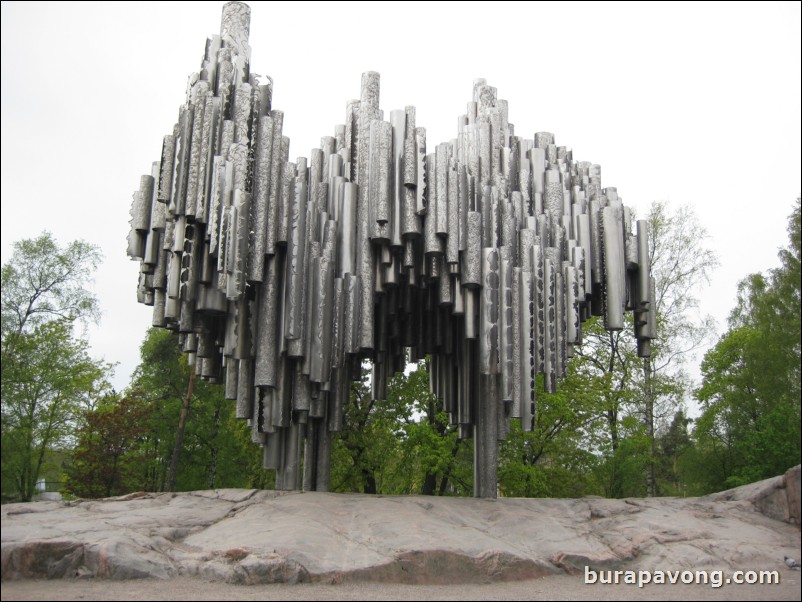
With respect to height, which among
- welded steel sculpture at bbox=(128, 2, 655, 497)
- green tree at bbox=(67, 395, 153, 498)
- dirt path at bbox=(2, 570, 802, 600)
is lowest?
dirt path at bbox=(2, 570, 802, 600)

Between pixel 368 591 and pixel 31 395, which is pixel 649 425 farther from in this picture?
pixel 31 395

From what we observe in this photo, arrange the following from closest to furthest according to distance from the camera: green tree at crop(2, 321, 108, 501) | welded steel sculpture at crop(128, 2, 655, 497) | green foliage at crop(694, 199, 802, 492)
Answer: green tree at crop(2, 321, 108, 501)
green foliage at crop(694, 199, 802, 492)
welded steel sculpture at crop(128, 2, 655, 497)

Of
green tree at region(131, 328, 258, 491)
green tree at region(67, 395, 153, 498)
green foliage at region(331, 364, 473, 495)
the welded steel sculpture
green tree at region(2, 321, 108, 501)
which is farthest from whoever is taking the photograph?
green tree at region(131, 328, 258, 491)

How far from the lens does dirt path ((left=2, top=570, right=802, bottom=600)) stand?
7.36 meters

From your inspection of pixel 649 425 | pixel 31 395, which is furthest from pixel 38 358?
pixel 649 425

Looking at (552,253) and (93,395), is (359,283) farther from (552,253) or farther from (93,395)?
(93,395)

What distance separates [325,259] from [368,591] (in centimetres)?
558

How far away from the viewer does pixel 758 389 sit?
13.8 metres

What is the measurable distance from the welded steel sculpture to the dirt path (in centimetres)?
403

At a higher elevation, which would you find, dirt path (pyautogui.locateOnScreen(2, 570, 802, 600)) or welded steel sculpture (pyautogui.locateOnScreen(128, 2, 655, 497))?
welded steel sculpture (pyautogui.locateOnScreen(128, 2, 655, 497))

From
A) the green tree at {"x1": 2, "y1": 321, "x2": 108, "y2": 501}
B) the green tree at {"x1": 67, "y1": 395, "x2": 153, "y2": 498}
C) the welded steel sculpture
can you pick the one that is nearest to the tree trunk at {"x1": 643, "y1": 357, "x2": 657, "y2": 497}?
the welded steel sculpture

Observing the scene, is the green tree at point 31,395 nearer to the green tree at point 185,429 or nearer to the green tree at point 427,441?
the green tree at point 185,429

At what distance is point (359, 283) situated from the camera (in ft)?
40.0

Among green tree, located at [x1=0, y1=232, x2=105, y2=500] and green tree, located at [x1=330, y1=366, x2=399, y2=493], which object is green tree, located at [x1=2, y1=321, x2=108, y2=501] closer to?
green tree, located at [x1=0, y1=232, x2=105, y2=500]
